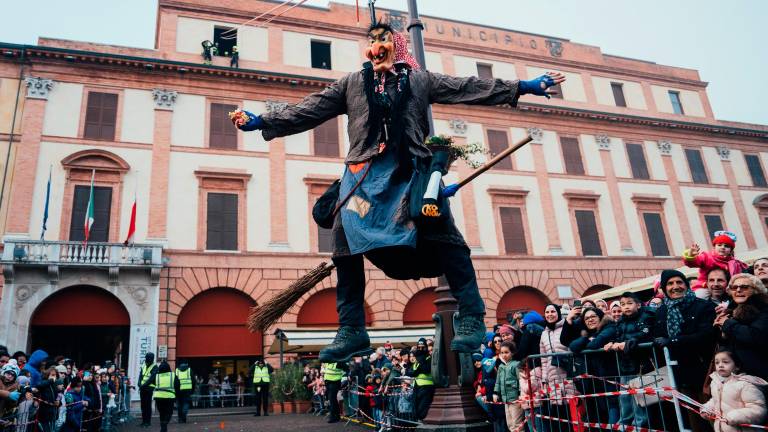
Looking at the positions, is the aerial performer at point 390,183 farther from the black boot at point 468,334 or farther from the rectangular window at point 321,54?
the rectangular window at point 321,54

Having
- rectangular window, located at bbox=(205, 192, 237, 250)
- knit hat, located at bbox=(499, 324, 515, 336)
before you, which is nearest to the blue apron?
knit hat, located at bbox=(499, 324, 515, 336)

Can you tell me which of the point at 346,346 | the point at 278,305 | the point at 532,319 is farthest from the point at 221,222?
the point at 346,346

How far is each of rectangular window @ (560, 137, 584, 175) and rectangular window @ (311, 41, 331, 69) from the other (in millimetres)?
12431

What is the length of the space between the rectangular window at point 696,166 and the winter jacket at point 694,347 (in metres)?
28.3

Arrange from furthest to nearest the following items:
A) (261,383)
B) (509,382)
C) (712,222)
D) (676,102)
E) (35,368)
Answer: (676,102) < (712,222) < (261,383) < (35,368) < (509,382)

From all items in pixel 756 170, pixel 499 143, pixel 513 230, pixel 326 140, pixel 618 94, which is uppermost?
pixel 618 94

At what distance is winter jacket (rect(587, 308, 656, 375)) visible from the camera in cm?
525

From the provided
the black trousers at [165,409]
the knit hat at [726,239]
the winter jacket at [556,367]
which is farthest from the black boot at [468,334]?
the black trousers at [165,409]

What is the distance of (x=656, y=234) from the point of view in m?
27.5

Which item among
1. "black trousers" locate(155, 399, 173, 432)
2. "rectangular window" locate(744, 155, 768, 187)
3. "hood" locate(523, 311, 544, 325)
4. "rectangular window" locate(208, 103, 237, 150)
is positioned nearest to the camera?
"hood" locate(523, 311, 544, 325)

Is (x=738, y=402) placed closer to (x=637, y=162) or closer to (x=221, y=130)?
(x=221, y=130)

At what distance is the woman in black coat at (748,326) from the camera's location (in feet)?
13.1

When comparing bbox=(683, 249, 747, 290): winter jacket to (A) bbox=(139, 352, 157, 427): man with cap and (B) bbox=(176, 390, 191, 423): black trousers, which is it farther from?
(B) bbox=(176, 390, 191, 423): black trousers

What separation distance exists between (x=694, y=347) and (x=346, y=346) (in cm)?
341
